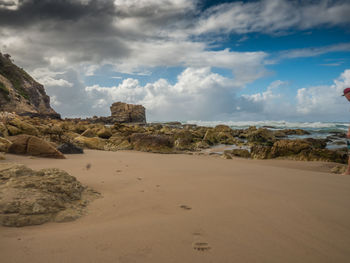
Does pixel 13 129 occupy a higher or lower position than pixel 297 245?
higher

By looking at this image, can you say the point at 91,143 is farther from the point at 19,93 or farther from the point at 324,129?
the point at 19,93

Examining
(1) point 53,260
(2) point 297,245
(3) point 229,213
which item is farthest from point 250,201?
(1) point 53,260

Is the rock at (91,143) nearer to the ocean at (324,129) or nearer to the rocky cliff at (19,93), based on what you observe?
the ocean at (324,129)

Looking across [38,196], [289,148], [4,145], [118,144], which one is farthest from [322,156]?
[4,145]

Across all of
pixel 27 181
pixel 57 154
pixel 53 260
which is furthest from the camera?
pixel 57 154

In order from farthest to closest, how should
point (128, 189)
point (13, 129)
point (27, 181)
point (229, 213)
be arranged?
point (13, 129) → point (128, 189) → point (27, 181) → point (229, 213)

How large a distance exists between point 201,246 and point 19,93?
5203 cm

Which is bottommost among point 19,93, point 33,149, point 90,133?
point 33,149

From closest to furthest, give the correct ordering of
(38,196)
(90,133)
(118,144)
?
(38,196), (118,144), (90,133)

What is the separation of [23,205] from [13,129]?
7722mm

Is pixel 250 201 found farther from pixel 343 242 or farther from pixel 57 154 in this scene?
pixel 57 154

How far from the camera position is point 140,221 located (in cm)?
177

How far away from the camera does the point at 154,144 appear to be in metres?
8.67

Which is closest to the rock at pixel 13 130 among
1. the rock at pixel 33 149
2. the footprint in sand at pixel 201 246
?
the rock at pixel 33 149
